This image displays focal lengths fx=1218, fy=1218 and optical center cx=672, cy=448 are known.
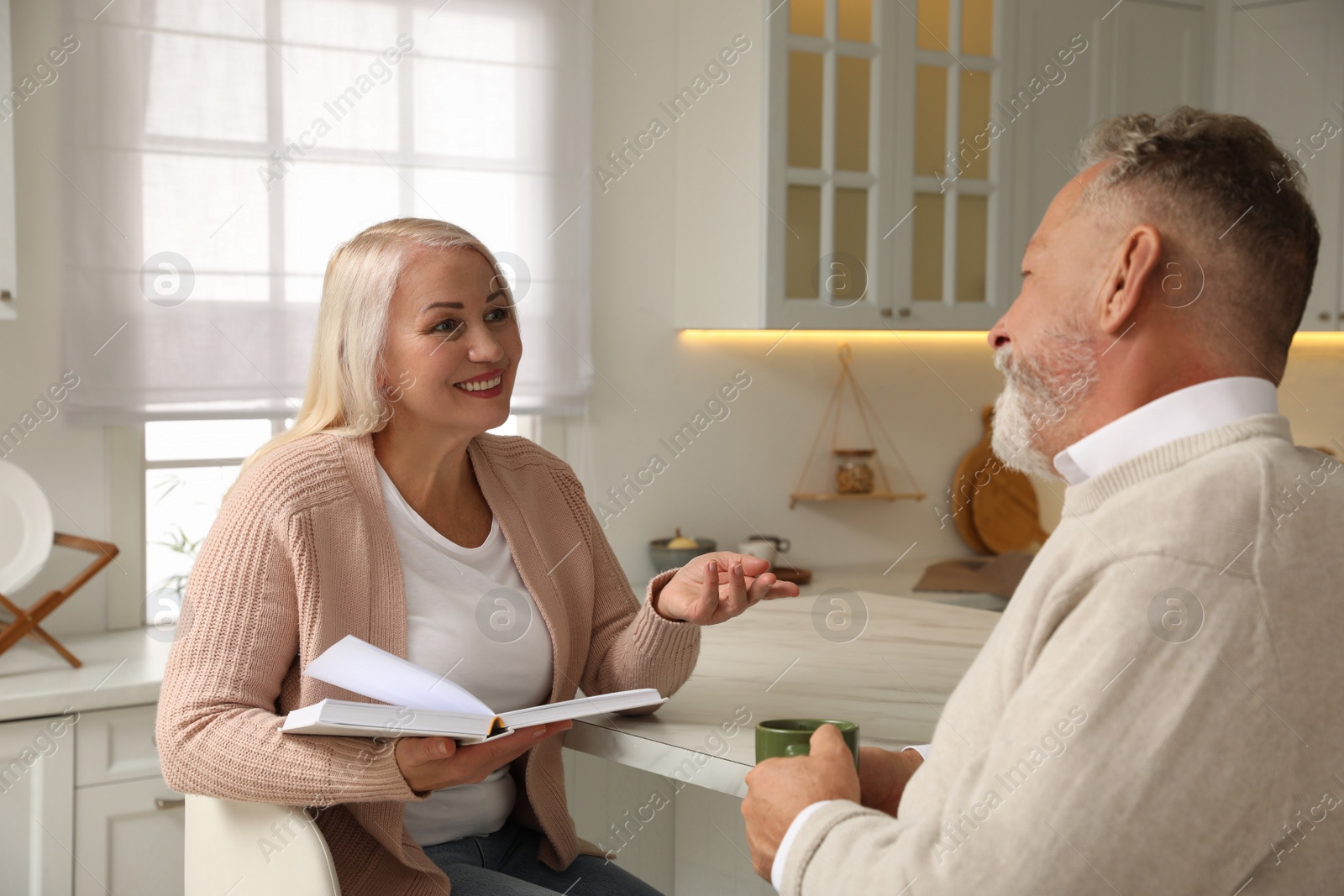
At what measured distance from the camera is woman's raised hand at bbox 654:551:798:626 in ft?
4.91

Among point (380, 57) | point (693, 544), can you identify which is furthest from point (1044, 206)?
point (380, 57)

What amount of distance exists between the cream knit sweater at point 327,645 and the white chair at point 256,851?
0.04m

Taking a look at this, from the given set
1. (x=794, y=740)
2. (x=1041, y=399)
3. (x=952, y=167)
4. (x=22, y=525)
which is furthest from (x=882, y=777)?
(x=952, y=167)

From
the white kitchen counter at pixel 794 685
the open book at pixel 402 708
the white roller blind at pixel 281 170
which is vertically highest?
the white roller blind at pixel 281 170

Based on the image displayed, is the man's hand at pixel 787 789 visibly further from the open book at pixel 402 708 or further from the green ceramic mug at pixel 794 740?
the open book at pixel 402 708

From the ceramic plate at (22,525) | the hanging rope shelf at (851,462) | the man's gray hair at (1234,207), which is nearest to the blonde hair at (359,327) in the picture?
the man's gray hair at (1234,207)

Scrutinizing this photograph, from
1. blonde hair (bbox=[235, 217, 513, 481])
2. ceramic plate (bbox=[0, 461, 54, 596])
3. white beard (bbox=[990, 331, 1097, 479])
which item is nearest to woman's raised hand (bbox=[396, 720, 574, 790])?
blonde hair (bbox=[235, 217, 513, 481])

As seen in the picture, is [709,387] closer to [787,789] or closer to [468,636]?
[468,636]

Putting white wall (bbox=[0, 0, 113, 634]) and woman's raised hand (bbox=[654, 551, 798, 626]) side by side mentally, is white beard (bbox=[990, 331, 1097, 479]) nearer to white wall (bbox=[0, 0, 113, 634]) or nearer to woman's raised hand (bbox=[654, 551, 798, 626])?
woman's raised hand (bbox=[654, 551, 798, 626])

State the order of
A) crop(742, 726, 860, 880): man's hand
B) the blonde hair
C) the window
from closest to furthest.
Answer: crop(742, 726, 860, 880): man's hand → the blonde hair → the window

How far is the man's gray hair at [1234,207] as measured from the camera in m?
0.93

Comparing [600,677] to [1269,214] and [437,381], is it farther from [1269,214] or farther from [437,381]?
[1269,214]

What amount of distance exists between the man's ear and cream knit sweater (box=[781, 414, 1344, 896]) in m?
0.13

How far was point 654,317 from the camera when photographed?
11.0 ft
